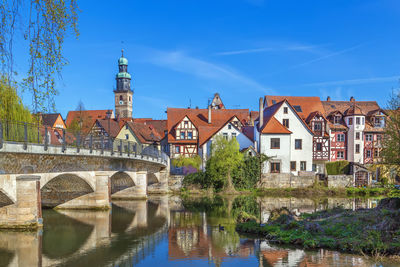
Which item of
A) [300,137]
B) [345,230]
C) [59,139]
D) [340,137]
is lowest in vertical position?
[345,230]

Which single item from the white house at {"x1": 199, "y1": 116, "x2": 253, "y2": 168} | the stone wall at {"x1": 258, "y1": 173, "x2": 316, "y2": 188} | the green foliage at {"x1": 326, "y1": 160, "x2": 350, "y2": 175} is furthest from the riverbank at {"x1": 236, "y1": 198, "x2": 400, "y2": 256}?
the green foliage at {"x1": 326, "y1": 160, "x2": 350, "y2": 175}

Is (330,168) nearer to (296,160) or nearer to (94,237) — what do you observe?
(296,160)

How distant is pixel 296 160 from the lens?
46312 mm

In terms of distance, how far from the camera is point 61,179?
25.3 metres

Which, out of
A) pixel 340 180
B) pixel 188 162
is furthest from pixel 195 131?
pixel 340 180

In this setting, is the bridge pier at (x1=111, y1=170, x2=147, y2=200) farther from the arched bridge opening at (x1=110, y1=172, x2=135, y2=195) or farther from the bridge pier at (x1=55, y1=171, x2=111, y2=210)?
the bridge pier at (x1=55, y1=171, x2=111, y2=210)

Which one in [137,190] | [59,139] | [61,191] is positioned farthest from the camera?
[137,190]

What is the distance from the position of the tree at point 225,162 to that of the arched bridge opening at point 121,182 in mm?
9822

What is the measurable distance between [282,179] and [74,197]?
24.4 m

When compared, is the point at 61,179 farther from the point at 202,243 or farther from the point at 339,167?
the point at 339,167

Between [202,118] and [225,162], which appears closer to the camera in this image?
[225,162]

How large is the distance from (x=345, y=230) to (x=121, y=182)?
25.4 m

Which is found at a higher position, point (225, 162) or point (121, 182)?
point (225, 162)

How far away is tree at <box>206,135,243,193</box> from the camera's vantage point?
4231cm
